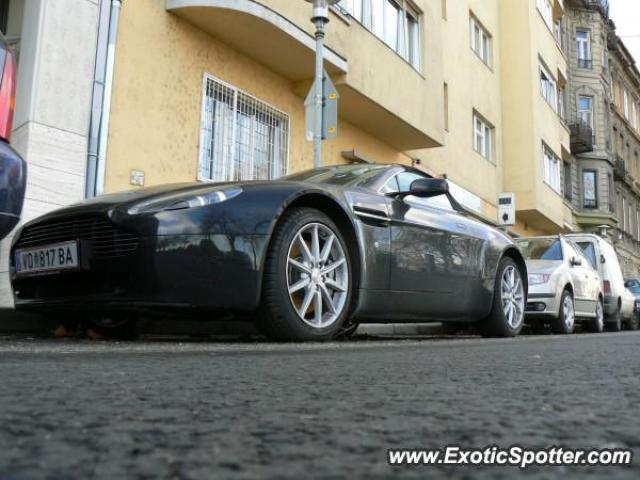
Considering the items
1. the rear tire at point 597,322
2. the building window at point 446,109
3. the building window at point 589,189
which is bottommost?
the rear tire at point 597,322

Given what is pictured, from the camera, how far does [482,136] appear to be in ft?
58.6

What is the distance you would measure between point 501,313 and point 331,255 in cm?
228

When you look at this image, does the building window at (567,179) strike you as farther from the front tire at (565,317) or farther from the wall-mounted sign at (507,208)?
the front tire at (565,317)

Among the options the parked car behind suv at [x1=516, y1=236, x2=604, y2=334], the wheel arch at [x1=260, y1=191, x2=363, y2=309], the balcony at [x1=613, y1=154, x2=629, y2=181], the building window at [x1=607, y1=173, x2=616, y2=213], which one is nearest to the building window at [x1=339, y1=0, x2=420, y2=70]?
the parked car behind suv at [x1=516, y1=236, x2=604, y2=334]

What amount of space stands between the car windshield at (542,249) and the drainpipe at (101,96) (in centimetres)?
532

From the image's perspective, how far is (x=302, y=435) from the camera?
1021 mm

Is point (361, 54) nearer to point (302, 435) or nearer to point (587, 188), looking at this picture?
point (302, 435)

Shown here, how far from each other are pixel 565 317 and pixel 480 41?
11640mm

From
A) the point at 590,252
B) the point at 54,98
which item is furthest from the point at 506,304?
the point at 590,252

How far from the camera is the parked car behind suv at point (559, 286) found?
27.1 feet

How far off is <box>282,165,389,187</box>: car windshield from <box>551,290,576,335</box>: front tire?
4510mm

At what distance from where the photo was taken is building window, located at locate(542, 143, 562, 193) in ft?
69.1

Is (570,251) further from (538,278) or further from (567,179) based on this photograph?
(567,179)

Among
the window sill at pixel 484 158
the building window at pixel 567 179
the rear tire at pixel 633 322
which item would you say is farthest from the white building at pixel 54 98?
the building window at pixel 567 179
